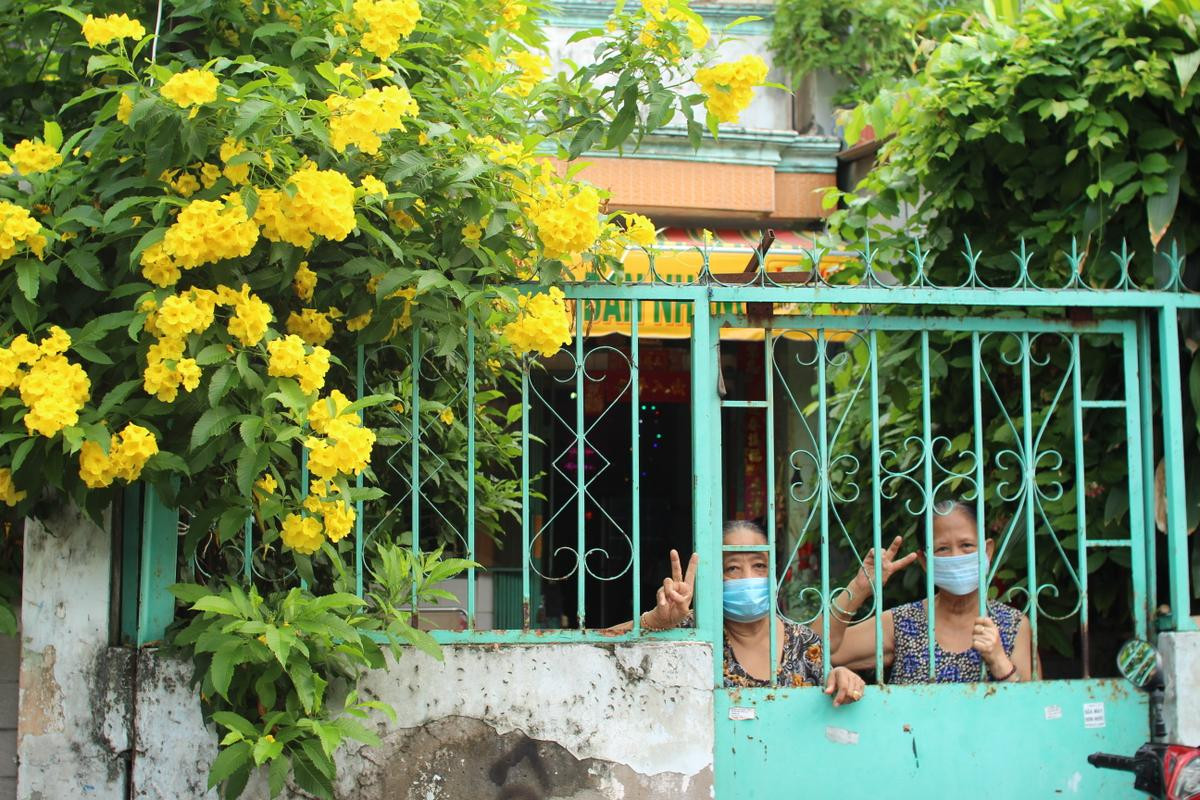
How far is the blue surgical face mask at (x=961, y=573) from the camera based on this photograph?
13.3ft

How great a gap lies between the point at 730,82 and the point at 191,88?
1.53 m

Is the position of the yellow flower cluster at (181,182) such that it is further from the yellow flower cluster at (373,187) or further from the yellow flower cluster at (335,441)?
the yellow flower cluster at (335,441)

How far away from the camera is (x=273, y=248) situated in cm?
→ 320

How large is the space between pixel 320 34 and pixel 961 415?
9.75ft

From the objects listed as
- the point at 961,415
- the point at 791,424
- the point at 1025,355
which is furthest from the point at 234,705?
the point at 791,424

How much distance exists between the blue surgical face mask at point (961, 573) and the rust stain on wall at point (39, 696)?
2796 millimetres

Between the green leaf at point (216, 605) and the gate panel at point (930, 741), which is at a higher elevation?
the green leaf at point (216, 605)

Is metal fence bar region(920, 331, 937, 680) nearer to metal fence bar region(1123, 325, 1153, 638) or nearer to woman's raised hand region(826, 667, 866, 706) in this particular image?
woman's raised hand region(826, 667, 866, 706)

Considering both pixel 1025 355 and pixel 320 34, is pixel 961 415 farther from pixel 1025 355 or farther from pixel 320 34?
pixel 320 34

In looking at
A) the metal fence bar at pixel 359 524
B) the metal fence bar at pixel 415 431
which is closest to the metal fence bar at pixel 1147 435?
the metal fence bar at pixel 415 431

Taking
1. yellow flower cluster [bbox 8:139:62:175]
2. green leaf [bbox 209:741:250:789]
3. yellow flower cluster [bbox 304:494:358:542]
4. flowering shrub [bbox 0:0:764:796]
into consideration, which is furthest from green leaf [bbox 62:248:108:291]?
green leaf [bbox 209:741:250:789]

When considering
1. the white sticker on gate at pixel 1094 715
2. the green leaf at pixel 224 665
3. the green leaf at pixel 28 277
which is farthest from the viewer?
the white sticker on gate at pixel 1094 715

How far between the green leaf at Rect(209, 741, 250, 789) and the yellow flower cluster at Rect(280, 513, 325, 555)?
1.66ft

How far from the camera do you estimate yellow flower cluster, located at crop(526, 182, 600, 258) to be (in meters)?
3.44
